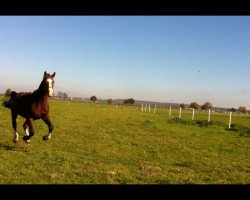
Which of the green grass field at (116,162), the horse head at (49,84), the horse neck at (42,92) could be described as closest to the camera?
the green grass field at (116,162)

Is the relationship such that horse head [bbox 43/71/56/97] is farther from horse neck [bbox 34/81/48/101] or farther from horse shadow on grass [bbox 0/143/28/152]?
horse shadow on grass [bbox 0/143/28/152]

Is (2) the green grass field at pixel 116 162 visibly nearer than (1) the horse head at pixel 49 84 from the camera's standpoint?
Yes

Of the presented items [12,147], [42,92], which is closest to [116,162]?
[42,92]

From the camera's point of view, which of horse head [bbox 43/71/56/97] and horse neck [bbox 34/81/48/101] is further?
horse neck [bbox 34/81/48/101]

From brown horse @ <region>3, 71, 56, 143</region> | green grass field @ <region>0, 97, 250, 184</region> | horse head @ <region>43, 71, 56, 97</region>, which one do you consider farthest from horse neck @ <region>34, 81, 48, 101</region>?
green grass field @ <region>0, 97, 250, 184</region>

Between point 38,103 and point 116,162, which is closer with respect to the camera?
point 116,162

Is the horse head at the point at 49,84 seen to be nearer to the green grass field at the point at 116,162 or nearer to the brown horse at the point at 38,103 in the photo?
the brown horse at the point at 38,103

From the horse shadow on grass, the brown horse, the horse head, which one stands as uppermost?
the horse head

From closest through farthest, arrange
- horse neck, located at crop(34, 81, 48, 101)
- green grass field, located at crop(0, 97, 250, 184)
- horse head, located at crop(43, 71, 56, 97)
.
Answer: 1. green grass field, located at crop(0, 97, 250, 184)
2. horse head, located at crop(43, 71, 56, 97)
3. horse neck, located at crop(34, 81, 48, 101)

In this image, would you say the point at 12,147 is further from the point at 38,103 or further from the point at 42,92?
the point at 42,92

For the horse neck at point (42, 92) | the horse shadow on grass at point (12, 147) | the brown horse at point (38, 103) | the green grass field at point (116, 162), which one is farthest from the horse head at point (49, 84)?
the horse shadow on grass at point (12, 147)
